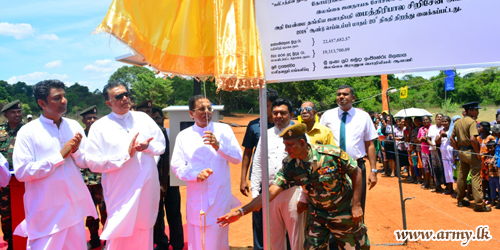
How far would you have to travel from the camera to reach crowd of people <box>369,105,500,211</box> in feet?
24.4

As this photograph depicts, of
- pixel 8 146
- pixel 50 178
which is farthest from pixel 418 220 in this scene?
pixel 8 146

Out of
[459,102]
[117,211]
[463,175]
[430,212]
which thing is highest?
[459,102]

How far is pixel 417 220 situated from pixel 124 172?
584cm

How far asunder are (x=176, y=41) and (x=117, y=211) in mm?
2049

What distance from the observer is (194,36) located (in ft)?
10.0

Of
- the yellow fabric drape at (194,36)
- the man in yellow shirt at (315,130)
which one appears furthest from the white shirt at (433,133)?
the yellow fabric drape at (194,36)

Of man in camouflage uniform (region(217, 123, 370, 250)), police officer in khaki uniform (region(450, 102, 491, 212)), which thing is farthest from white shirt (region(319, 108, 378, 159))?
police officer in khaki uniform (region(450, 102, 491, 212))

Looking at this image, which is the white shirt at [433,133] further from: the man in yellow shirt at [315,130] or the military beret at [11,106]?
the military beret at [11,106]

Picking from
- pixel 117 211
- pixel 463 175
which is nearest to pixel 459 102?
pixel 463 175

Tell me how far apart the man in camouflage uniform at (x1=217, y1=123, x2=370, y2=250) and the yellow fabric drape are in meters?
1.14

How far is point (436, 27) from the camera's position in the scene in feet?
7.41

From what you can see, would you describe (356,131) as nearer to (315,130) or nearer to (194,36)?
(315,130)

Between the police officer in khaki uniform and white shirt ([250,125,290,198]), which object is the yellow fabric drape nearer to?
white shirt ([250,125,290,198])

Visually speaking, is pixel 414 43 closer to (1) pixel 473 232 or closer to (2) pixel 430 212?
(1) pixel 473 232
